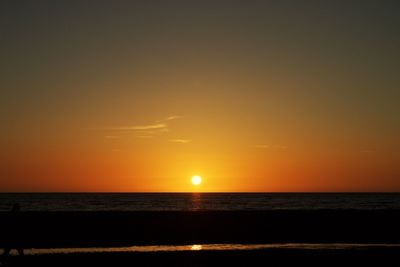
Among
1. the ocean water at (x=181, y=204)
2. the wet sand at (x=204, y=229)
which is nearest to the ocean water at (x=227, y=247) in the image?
the wet sand at (x=204, y=229)

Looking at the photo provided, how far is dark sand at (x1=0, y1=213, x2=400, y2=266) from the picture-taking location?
18.3 metres

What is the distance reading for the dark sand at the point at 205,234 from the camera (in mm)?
18344

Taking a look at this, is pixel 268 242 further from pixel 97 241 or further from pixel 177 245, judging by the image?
pixel 97 241

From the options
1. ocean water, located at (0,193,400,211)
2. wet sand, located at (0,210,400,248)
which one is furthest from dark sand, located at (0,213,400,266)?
ocean water, located at (0,193,400,211)

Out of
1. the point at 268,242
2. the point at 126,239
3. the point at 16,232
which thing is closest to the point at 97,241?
the point at 126,239

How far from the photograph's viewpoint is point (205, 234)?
26844 mm

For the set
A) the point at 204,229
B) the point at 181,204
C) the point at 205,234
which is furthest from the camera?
the point at 181,204

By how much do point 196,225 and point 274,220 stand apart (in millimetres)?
5520

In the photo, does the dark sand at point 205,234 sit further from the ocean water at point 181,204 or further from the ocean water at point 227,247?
the ocean water at point 181,204

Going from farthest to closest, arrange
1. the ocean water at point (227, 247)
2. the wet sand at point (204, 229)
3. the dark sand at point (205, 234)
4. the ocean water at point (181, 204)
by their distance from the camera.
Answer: the ocean water at point (181, 204)
the wet sand at point (204, 229)
the ocean water at point (227, 247)
the dark sand at point (205, 234)

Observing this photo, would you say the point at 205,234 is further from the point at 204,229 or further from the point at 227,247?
the point at 227,247

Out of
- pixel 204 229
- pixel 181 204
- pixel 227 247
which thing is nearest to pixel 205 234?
pixel 204 229

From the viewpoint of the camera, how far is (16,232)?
63.2 ft

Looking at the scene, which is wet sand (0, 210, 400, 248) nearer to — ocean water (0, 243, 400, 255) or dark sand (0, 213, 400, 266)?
dark sand (0, 213, 400, 266)
